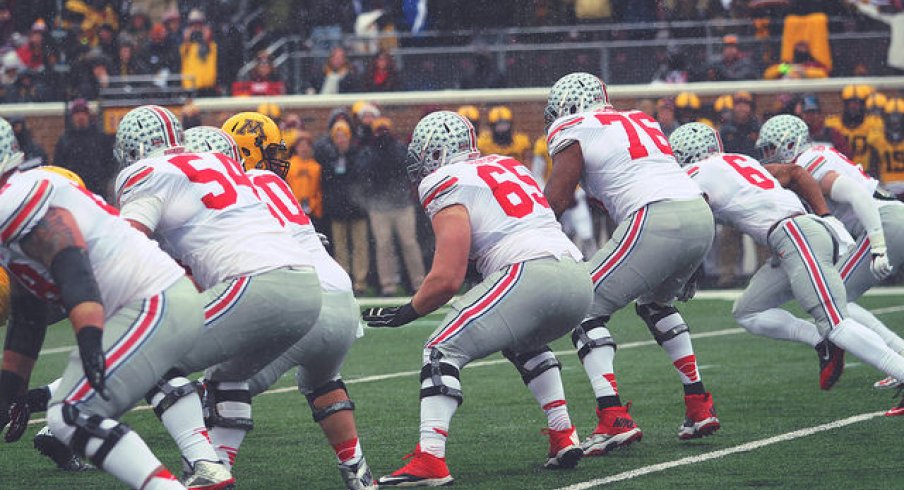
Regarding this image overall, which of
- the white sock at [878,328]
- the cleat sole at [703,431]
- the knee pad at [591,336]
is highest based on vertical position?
the knee pad at [591,336]

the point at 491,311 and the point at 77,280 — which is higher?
the point at 77,280

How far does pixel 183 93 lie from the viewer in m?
19.4

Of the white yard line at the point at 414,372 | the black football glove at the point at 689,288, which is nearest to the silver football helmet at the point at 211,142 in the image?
the black football glove at the point at 689,288

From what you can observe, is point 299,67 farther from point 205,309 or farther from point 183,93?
point 205,309

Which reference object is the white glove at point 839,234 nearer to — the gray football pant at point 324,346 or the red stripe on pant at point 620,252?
the red stripe on pant at point 620,252

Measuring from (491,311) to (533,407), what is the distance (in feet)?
9.41

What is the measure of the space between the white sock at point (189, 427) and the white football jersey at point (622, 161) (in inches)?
99.2

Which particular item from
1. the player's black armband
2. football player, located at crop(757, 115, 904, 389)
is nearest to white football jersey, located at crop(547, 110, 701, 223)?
football player, located at crop(757, 115, 904, 389)

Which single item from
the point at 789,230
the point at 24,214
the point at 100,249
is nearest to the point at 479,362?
the point at 789,230

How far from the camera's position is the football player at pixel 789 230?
27.3 ft

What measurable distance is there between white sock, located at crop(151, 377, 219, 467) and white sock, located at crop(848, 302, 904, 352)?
4327mm

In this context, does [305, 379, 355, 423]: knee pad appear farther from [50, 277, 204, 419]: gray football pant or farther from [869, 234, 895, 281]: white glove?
[869, 234, 895, 281]: white glove

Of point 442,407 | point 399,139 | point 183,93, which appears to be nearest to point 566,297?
point 442,407

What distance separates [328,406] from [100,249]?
1529 mm
